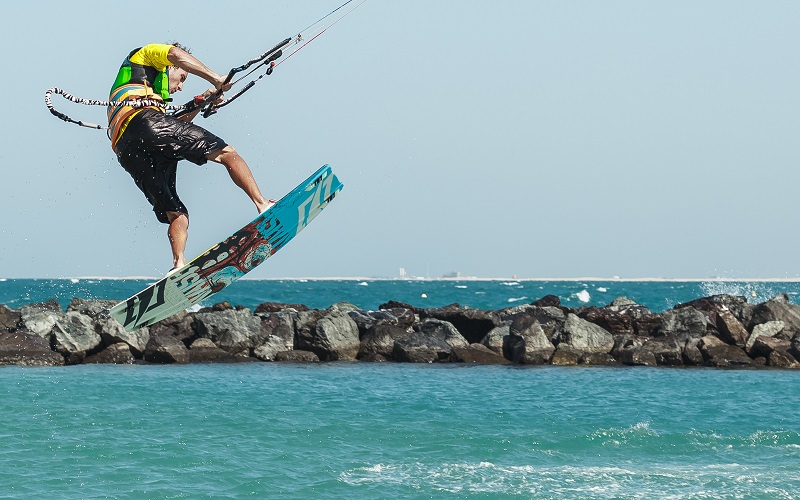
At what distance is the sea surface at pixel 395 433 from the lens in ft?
49.8

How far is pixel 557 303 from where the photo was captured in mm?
37156

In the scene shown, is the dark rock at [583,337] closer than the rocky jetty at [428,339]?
No

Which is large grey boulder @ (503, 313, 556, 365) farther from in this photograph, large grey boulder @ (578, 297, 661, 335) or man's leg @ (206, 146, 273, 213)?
man's leg @ (206, 146, 273, 213)

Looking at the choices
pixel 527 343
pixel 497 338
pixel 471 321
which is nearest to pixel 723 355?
pixel 527 343

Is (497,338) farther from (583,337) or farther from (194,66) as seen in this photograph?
(194,66)

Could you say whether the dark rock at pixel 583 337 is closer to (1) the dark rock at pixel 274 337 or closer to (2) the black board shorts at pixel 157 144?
(1) the dark rock at pixel 274 337

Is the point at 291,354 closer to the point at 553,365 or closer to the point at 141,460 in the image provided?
the point at 553,365

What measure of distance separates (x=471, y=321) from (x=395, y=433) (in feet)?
43.0

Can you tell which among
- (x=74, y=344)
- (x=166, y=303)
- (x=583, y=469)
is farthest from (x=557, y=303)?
(x=166, y=303)

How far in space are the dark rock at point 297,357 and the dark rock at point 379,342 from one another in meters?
1.37

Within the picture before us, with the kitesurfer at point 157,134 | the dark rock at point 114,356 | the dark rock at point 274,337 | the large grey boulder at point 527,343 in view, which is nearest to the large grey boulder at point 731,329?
the large grey boulder at point 527,343

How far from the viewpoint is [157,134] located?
9273 mm

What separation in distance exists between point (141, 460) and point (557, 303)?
23.1 metres

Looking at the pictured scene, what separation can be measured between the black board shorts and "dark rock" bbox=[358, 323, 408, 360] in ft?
64.6
